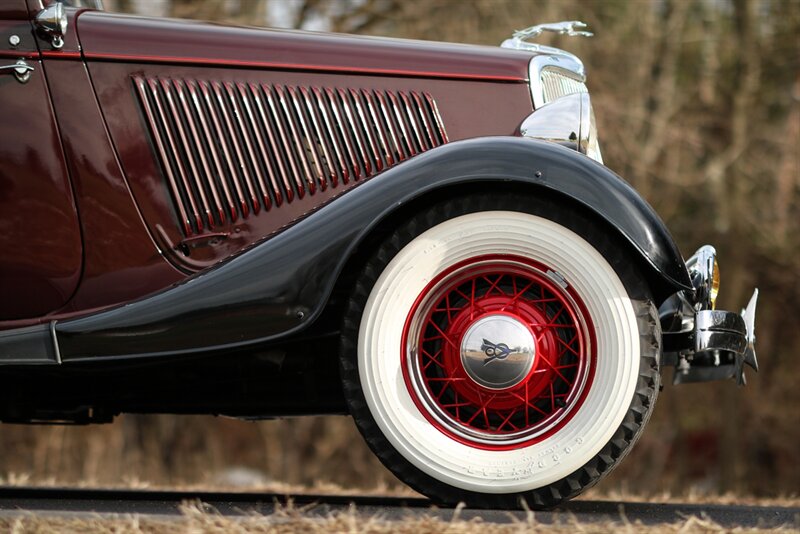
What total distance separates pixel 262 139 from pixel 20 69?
0.81 meters

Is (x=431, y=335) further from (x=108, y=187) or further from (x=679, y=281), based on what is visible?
(x=108, y=187)

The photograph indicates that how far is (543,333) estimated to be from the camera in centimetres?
299

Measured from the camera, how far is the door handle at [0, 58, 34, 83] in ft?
11.1

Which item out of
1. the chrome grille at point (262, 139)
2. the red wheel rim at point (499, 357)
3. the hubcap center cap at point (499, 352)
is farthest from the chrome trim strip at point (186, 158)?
the hubcap center cap at point (499, 352)

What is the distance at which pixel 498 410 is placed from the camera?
3029mm

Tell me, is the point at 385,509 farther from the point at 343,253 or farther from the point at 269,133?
the point at 269,133

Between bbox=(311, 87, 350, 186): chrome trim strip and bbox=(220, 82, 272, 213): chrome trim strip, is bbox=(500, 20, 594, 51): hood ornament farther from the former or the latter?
bbox=(220, 82, 272, 213): chrome trim strip

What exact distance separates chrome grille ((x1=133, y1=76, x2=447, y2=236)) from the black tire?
0.67 metres

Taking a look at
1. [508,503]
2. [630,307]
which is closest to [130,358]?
[508,503]

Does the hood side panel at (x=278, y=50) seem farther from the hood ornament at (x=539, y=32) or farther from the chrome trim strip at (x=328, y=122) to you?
the hood ornament at (x=539, y=32)

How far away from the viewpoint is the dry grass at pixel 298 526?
249 cm

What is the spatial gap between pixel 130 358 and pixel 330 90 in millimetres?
1209

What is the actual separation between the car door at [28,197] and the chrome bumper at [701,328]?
6.36ft

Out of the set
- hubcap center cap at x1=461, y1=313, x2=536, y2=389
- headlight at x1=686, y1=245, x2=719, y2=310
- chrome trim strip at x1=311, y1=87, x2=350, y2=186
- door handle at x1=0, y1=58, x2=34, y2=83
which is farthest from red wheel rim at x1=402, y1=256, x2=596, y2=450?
door handle at x1=0, y1=58, x2=34, y2=83
